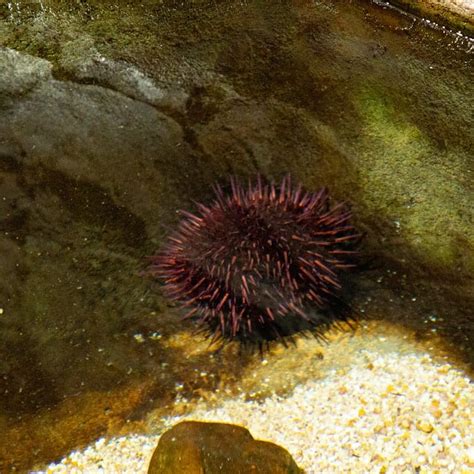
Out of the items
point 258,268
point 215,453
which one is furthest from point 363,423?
point 258,268

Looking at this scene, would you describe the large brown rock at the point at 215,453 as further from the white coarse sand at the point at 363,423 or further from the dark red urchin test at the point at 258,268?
the dark red urchin test at the point at 258,268

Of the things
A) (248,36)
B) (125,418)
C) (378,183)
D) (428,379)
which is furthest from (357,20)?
(125,418)

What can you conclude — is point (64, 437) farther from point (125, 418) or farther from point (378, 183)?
point (378, 183)

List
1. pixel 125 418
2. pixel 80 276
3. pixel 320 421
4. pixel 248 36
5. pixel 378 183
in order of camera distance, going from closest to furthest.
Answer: pixel 320 421, pixel 125 418, pixel 80 276, pixel 378 183, pixel 248 36

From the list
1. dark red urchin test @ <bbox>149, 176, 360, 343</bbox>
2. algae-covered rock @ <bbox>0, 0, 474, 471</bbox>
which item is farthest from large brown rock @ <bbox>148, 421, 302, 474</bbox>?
dark red urchin test @ <bbox>149, 176, 360, 343</bbox>

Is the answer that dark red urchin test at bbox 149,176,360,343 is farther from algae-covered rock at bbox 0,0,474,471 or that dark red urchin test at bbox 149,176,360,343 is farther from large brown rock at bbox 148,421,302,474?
large brown rock at bbox 148,421,302,474

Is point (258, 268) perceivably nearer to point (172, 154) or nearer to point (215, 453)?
point (215, 453)
